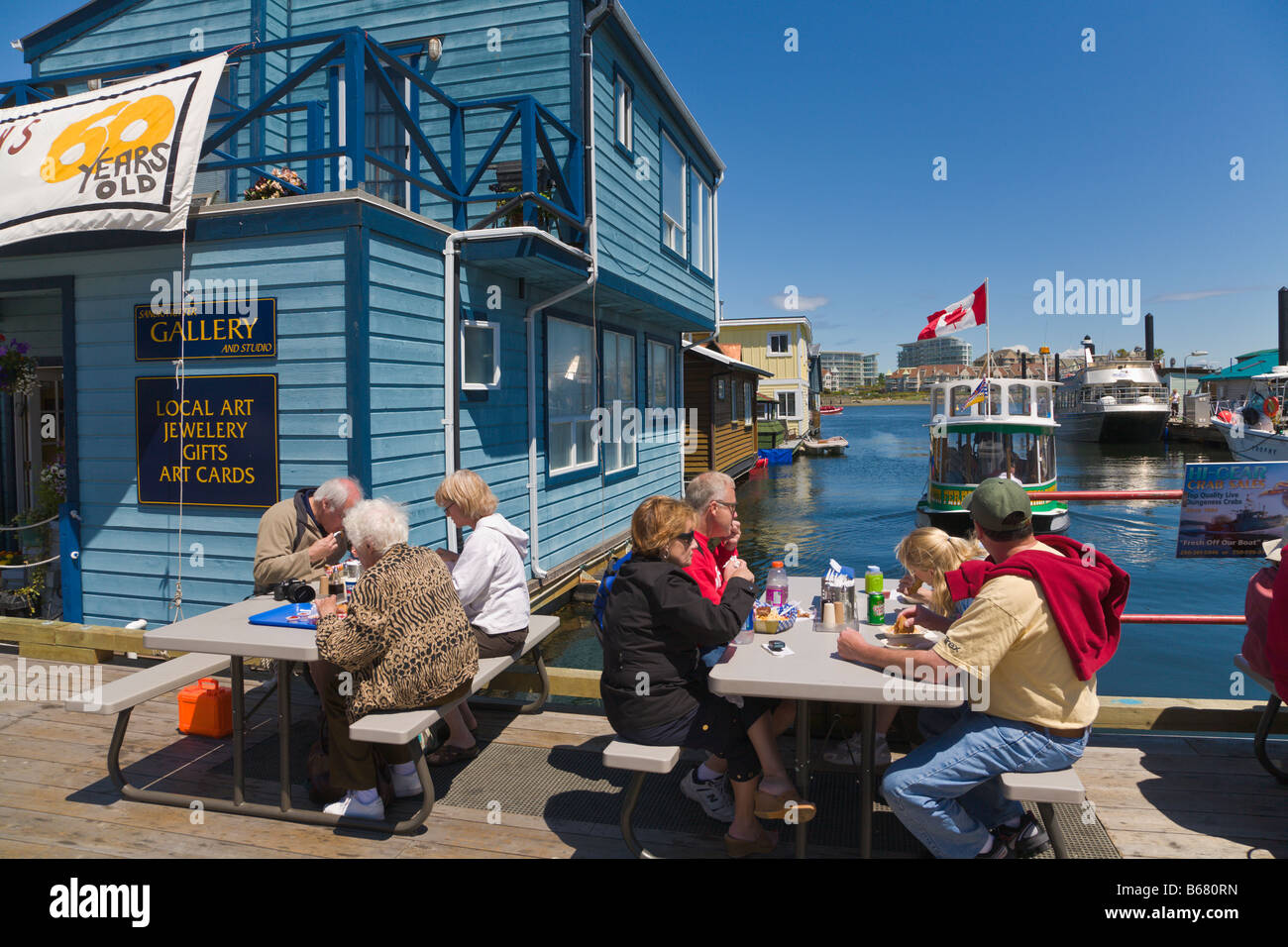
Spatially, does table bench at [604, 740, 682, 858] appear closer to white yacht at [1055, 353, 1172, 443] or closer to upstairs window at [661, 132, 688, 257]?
upstairs window at [661, 132, 688, 257]

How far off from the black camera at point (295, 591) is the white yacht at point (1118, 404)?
162 ft

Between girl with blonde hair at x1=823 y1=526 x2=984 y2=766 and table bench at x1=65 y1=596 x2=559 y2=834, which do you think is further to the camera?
girl with blonde hair at x1=823 y1=526 x2=984 y2=766

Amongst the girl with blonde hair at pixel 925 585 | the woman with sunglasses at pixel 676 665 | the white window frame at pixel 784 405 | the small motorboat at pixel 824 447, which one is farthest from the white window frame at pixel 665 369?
the white window frame at pixel 784 405

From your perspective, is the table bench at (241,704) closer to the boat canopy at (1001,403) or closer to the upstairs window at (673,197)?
the upstairs window at (673,197)

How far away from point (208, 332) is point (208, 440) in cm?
76

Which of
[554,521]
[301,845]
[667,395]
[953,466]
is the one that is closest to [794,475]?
[953,466]

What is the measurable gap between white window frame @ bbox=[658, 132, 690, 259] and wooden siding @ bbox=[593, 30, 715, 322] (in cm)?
14

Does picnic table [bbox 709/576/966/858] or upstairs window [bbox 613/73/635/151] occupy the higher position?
upstairs window [bbox 613/73/635/151]

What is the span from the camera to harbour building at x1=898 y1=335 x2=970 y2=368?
446ft

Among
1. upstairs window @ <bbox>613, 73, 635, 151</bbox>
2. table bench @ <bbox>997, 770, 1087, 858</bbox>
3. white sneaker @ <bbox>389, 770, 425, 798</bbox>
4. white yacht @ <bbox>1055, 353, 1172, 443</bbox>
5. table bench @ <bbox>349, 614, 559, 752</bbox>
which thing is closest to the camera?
table bench @ <bbox>997, 770, 1087, 858</bbox>

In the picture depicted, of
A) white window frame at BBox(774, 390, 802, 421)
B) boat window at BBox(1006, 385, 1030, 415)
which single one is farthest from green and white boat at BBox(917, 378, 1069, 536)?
white window frame at BBox(774, 390, 802, 421)

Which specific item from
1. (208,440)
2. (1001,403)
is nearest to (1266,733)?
(208,440)

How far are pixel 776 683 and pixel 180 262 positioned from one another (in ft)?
17.4

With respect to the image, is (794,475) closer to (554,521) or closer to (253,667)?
(554,521)
